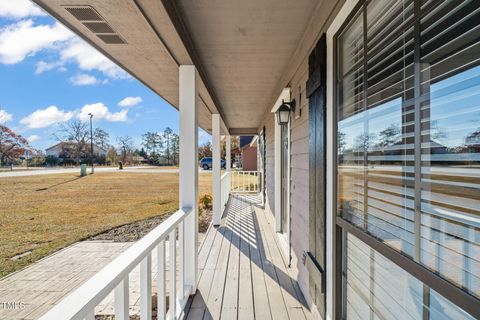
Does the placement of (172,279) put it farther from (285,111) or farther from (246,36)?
(285,111)

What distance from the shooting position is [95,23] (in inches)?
69.9

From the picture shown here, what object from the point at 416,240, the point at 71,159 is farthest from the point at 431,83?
the point at 71,159

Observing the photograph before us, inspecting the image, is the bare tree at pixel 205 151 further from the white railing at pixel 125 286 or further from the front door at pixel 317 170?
the front door at pixel 317 170

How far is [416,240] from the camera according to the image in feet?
3.14

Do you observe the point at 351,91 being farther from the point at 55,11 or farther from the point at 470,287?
the point at 55,11

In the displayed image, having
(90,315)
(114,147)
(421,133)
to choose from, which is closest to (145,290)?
(90,315)

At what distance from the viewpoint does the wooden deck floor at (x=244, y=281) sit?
2.47 m

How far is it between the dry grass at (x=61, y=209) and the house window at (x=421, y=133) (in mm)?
5582

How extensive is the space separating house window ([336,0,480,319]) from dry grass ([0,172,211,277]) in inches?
220

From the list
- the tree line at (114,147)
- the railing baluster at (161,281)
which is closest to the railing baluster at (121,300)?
the railing baluster at (161,281)

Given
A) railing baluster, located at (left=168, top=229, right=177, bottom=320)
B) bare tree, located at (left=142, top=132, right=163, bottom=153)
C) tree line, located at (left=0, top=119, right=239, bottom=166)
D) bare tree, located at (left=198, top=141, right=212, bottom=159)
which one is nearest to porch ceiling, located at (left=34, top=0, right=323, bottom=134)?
railing baluster, located at (left=168, top=229, right=177, bottom=320)

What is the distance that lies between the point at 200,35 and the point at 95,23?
83cm

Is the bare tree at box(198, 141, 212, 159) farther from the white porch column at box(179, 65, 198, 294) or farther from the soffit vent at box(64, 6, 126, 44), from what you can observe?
the soffit vent at box(64, 6, 126, 44)

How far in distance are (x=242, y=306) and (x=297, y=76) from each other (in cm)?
227
